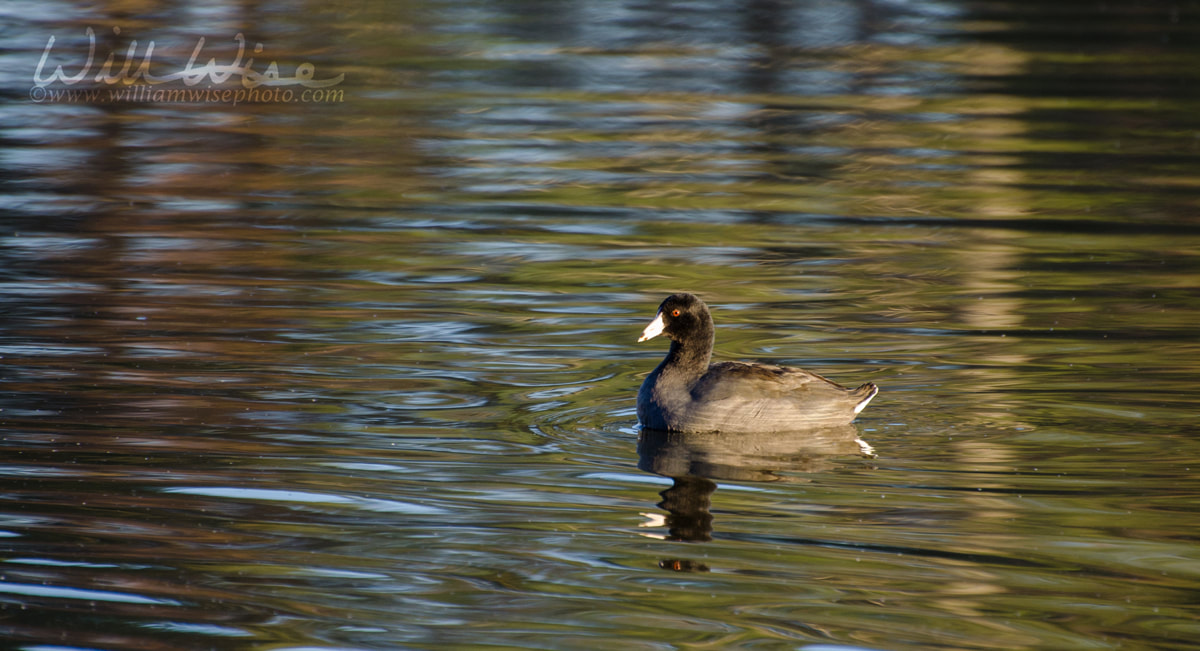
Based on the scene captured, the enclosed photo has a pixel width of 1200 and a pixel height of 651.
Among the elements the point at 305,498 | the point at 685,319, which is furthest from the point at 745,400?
the point at 305,498

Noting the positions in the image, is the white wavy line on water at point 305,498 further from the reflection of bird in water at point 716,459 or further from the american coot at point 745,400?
the american coot at point 745,400

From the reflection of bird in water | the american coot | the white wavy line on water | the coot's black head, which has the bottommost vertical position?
the reflection of bird in water

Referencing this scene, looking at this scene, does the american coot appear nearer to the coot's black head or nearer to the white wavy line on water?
the coot's black head

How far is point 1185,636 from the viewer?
6492 mm

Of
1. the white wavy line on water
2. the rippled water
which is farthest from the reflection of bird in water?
the white wavy line on water

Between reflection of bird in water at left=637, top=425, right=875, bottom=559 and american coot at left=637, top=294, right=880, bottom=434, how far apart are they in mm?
77

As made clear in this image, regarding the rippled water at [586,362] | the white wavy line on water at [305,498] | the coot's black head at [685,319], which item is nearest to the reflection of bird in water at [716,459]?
the rippled water at [586,362]

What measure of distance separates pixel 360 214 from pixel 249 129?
17.0 ft

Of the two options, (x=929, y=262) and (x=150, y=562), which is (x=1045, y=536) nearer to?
(x=150, y=562)

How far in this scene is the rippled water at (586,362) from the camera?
6.85 m

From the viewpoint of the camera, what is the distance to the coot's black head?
9664 mm

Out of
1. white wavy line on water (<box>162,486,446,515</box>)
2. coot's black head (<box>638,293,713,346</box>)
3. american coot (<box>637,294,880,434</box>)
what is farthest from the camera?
coot's black head (<box>638,293,713,346</box>)

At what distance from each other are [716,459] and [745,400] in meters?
0.54

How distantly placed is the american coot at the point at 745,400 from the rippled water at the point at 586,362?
0.13 metres
